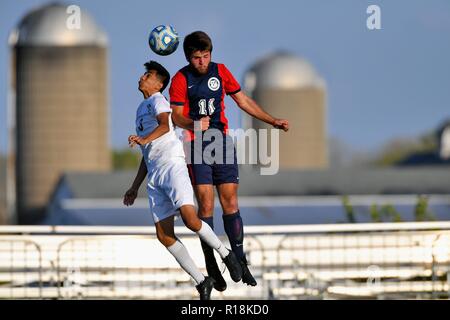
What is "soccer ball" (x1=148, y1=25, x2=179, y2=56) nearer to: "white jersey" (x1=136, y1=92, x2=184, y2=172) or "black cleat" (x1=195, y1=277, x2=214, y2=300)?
"white jersey" (x1=136, y1=92, x2=184, y2=172)

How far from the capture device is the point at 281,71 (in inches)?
3905

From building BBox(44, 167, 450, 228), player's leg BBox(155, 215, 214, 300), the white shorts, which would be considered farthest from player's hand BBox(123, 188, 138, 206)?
building BBox(44, 167, 450, 228)

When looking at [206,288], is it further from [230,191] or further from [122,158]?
[122,158]

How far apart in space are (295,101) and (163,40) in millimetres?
91853

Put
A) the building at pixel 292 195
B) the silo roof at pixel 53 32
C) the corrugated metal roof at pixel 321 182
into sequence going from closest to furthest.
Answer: the building at pixel 292 195
the corrugated metal roof at pixel 321 182
the silo roof at pixel 53 32

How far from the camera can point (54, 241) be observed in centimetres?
1544

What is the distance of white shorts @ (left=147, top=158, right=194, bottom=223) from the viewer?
9250 mm

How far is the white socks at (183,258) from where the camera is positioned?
9695 millimetres

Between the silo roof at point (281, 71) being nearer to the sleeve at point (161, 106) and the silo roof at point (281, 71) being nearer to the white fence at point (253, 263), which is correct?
the white fence at point (253, 263)

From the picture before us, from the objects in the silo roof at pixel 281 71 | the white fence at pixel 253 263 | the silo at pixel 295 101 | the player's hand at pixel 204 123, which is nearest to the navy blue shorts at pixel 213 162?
the player's hand at pixel 204 123

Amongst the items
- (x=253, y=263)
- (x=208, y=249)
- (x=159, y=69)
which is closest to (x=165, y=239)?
(x=208, y=249)

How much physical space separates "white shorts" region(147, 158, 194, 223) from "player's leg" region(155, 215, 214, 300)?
0.09 metres
